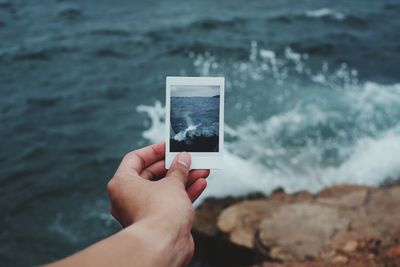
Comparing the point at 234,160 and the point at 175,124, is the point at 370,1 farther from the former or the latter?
the point at 175,124

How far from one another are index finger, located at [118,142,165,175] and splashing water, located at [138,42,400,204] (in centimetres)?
481

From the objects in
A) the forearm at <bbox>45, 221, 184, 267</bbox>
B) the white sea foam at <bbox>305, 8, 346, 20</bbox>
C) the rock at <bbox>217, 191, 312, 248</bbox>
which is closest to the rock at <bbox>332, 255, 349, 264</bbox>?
the rock at <bbox>217, 191, 312, 248</bbox>

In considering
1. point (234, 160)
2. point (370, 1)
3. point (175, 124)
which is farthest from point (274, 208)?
point (370, 1)

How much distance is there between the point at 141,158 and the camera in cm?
220

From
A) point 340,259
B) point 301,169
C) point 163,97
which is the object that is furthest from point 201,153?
point 163,97

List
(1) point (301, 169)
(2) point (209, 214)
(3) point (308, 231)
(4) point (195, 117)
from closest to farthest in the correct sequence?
(4) point (195, 117) → (3) point (308, 231) → (2) point (209, 214) → (1) point (301, 169)

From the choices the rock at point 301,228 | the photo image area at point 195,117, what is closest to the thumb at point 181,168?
the photo image area at point 195,117

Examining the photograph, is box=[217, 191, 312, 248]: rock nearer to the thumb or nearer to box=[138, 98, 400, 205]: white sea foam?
box=[138, 98, 400, 205]: white sea foam

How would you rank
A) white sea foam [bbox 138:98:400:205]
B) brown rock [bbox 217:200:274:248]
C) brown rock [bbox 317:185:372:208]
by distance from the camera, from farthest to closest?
white sea foam [bbox 138:98:400:205] < brown rock [bbox 317:185:372:208] < brown rock [bbox 217:200:274:248]

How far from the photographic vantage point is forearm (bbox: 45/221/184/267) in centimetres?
136

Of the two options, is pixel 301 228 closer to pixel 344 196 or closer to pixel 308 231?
pixel 308 231

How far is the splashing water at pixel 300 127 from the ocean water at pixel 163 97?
1.3 inches

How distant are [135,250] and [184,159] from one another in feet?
2.46

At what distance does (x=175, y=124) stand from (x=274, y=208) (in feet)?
12.2
